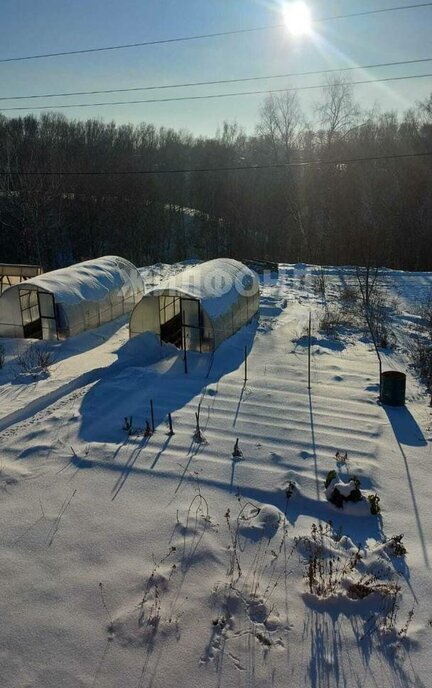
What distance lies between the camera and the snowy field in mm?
4531

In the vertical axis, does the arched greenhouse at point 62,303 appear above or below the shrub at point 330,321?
above

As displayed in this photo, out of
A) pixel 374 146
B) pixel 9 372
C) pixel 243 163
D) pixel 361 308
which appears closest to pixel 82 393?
pixel 9 372

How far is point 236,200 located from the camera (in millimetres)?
45750

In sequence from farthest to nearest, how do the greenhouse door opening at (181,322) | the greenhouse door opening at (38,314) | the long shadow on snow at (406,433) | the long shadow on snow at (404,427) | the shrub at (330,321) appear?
the shrub at (330,321) → the greenhouse door opening at (38,314) → the greenhouse door opening at (181,322) → the long shadow on snow at (404,427) → the long shadow on snow at (406,433)

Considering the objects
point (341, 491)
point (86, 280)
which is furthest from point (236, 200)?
point (341, 491)

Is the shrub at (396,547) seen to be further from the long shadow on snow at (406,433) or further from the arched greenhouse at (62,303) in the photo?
the arched greenhouse at (62,303)

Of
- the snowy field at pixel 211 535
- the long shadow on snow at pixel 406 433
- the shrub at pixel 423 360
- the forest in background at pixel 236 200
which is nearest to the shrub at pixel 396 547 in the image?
the snowy field at pixel 211 535

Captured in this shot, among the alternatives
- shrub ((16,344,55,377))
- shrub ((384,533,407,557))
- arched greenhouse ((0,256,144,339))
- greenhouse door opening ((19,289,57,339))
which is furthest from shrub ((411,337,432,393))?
greenhouse door opening ((19,289,57,339))

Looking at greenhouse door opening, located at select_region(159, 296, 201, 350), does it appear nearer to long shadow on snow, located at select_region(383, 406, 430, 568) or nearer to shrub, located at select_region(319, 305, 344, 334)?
shrub, located at select_region(319, 305, 344, 334)

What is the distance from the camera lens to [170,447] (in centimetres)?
815

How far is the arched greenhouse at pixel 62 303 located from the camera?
47.5ft

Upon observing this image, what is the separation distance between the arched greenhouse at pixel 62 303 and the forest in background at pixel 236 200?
14449 millimetres

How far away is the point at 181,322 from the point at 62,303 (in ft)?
13.0

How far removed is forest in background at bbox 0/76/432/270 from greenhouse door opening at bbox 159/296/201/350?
17.3 meters
